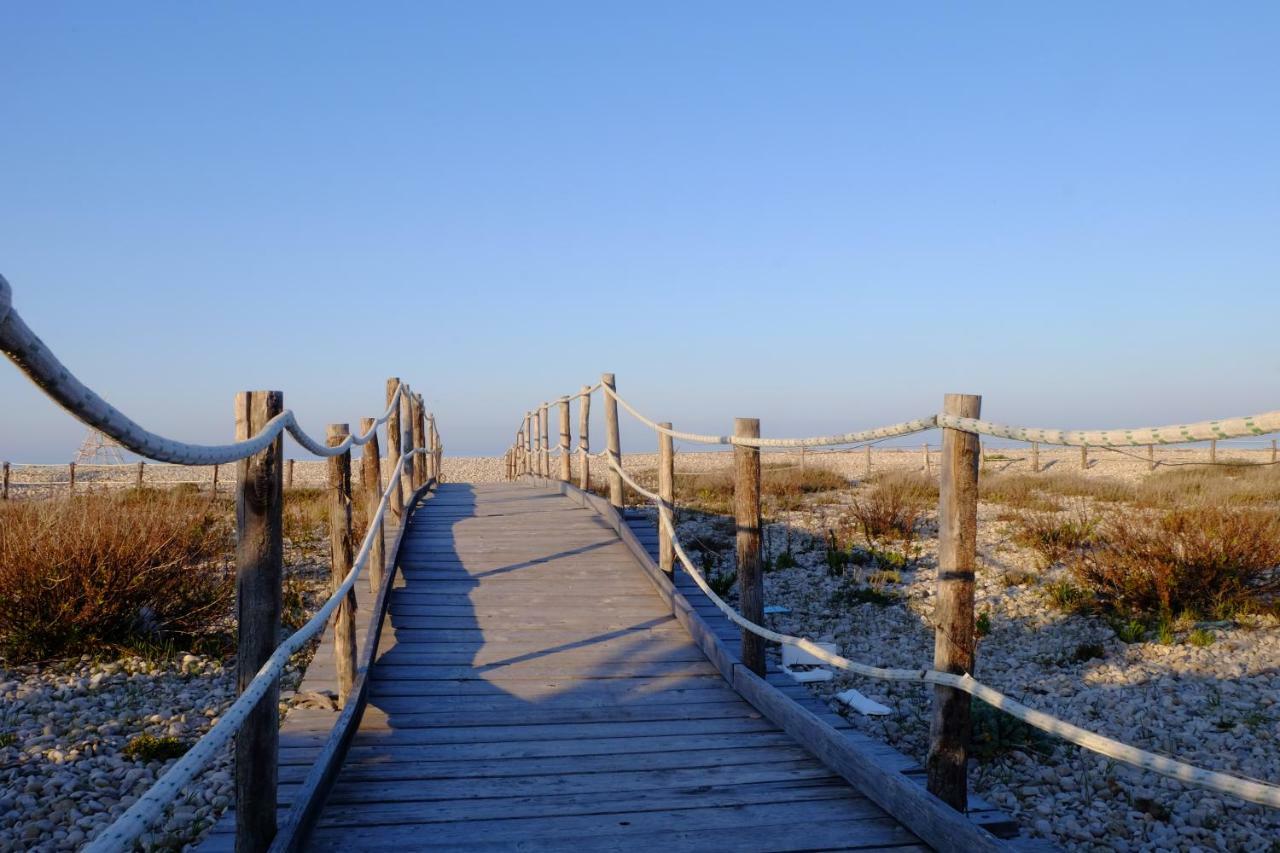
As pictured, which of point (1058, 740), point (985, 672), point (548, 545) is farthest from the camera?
point (548, 545)

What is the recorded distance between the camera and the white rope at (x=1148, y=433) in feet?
6.56

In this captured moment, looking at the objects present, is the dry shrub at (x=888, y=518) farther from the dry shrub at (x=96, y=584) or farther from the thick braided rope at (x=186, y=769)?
the thick braided rope at (x=186, y=769)

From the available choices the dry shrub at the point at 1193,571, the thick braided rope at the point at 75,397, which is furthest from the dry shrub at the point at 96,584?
the dry shrub at the point at 1193,571

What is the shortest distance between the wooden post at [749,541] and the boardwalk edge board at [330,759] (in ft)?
6.16

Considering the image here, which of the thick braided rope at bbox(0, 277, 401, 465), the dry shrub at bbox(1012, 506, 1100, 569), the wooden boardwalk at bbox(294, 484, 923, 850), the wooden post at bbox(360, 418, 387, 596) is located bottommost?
the wooden boardwalk at bbox(294, 484, 923, 850)

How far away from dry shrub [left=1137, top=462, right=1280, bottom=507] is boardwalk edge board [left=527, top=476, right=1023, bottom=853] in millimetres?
11501

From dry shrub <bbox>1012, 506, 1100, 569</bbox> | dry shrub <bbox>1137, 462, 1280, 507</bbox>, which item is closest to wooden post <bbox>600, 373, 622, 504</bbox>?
dry shrub <bbox>1012, 506, 1100, 569</bbox>

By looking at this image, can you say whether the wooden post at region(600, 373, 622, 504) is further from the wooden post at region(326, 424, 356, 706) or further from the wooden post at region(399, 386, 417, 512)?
the wooden post at region(326, 424, 356, 706)

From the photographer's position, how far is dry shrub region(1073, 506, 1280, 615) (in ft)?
27.9

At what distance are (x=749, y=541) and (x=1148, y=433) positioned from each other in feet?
9.34

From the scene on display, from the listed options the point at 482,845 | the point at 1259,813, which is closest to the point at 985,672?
the point at 1259,813

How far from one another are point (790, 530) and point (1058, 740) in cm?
842

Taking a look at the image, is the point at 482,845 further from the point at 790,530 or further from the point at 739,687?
the point at 790,530

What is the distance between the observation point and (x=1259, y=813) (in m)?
4.89
